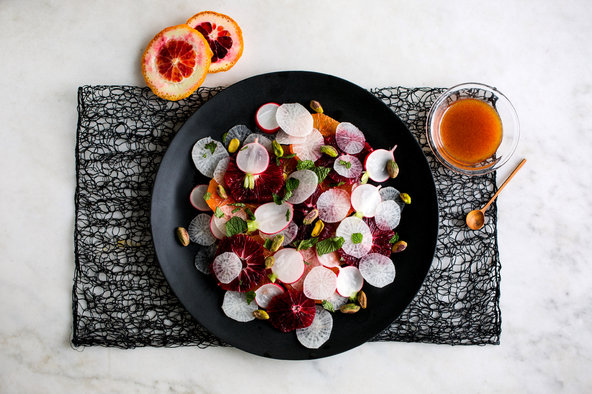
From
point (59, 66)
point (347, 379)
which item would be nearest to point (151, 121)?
point (59, 66)

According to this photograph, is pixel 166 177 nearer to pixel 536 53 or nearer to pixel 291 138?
pixel 291 138

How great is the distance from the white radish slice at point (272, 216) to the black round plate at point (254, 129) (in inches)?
11.7

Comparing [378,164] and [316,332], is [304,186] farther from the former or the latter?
[316,332]

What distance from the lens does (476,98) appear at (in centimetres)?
204

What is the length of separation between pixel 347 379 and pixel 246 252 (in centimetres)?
76

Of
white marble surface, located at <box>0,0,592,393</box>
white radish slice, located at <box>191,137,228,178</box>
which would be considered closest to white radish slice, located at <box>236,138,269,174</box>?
white radish slice, located at <box>191,137,228,178</box>

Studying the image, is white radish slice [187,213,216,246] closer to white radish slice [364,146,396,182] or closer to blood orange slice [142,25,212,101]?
blood orange slice [142,25,212,101]

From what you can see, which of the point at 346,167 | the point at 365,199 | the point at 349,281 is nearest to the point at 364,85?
the point at 346,167

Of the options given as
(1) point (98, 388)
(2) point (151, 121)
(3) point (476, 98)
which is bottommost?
(1) point (98, 388)

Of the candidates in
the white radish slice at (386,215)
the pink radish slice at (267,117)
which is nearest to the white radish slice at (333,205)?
the white radish slice at (386,215)

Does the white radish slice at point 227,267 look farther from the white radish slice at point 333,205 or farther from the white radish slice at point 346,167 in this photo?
the white radish slice at point 346,167

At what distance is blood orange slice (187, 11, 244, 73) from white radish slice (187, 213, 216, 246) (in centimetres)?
65

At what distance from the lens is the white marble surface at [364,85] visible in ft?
6.59

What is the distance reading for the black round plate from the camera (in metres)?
1.90
